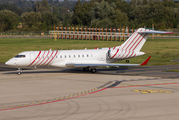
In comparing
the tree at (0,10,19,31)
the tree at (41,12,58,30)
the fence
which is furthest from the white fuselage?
the tree at (0,10,19,31)

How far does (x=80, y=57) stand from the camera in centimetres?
3500

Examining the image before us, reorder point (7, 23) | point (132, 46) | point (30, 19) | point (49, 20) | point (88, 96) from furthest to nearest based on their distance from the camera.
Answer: point (30, 19), point (49, 20), point (7, 23), point (132, 46), point (88, 96)

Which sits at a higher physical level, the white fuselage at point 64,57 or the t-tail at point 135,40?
the t-tail at point 135,40

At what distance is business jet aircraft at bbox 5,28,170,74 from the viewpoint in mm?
33188

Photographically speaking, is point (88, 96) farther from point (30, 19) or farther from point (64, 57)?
point (30, 19)

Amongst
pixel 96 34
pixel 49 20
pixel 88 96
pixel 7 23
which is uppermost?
pixel 49 20

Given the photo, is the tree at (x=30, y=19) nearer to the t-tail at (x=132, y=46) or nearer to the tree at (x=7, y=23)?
the tree at (x=7, y=23)

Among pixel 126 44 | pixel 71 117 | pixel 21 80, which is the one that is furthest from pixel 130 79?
pixel 71 117

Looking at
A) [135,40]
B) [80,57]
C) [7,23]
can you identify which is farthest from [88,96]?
[7,23]

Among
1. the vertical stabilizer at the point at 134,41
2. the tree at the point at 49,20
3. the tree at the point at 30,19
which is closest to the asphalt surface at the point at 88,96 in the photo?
the vertical stabilizer at the point at 134,41

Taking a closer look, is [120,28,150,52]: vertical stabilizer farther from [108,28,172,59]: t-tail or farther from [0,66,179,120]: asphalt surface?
[0,66,179,120]: asphalt surface

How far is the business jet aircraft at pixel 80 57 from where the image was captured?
33188 mm

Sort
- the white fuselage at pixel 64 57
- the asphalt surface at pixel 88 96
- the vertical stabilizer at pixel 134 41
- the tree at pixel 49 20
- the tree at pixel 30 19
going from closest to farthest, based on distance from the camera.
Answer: the asphalt surface at pixel 88 96 → the white fuselage at pixel 64 57 → the vertical stabilizer at pixel 134 41 → the tree at pixel 49 20 → the tree at pixel 30 19

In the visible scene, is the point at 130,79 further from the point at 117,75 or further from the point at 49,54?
the point at 49,54
